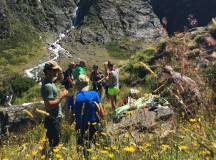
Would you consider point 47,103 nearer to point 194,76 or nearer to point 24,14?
point 194,76

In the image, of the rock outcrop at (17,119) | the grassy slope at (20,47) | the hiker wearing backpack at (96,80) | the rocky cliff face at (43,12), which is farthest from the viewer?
the rocky cliff face at (43,12)

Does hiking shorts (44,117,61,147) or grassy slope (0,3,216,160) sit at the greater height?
grassy slope (0,3,216,160)

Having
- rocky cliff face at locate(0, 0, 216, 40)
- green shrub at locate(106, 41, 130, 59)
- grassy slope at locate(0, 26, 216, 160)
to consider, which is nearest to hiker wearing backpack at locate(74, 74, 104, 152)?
grassy slope at locate(0, 26, 216, 160)

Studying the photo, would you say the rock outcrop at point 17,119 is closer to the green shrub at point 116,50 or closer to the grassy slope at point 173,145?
the grassy slope at point 173,145

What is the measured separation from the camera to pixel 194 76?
323cm

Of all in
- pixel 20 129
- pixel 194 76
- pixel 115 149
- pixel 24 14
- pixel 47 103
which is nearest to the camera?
pixel 194 76

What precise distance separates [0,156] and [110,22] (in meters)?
160

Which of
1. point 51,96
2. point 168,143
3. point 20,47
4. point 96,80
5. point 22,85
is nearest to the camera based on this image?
point 168,143

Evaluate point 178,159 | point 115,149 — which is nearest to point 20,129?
point 115,149

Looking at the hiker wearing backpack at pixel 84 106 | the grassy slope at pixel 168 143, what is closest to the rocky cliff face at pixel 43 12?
the hiker wearing backpack at pixel 84 106

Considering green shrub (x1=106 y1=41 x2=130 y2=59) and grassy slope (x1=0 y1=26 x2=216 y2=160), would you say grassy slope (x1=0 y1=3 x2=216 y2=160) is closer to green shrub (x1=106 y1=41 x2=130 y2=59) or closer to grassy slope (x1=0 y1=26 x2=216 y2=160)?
grassy slope (x1=0 y1=26 x2=216 y2=160)

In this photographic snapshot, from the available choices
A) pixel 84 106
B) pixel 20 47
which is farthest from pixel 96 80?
pixel 20 47

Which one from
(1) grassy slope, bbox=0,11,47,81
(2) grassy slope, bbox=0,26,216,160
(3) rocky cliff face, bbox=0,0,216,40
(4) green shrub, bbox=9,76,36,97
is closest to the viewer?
(2) grassy slope, bbox=0,26,216,160

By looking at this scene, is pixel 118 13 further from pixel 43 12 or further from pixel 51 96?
pixel 51 96
